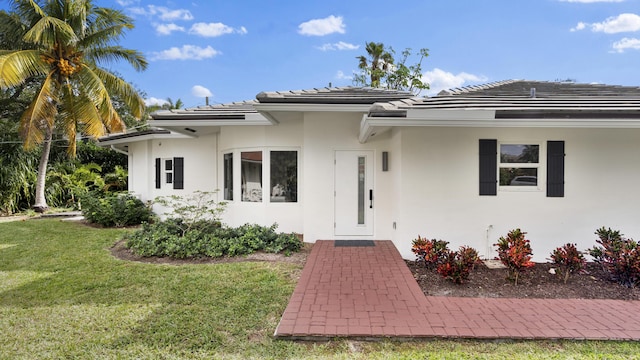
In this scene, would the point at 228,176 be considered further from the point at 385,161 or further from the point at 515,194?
the point at 515,194

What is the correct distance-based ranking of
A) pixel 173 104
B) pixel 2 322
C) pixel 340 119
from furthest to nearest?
pixel 173 104, pixel 340 119, pixel 2 322

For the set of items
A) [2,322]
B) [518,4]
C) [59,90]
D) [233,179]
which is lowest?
[2,322]

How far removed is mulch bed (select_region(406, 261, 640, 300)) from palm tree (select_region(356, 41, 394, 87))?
24.3 metres

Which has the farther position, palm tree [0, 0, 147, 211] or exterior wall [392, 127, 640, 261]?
palm tree [0, 0, 147, 211]

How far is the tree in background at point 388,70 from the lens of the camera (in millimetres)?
27672

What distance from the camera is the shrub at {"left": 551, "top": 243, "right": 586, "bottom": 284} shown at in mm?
5586

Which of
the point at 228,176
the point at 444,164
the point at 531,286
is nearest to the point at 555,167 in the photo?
the point at 444,164

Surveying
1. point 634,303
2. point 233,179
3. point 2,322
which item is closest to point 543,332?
point 634,303

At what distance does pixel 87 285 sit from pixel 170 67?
22.9 m

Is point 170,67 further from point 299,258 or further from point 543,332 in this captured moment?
point 543,332

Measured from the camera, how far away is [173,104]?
35125 mm

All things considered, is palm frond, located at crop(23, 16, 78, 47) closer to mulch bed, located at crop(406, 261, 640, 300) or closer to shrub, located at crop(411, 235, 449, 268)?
shrub, located at crop(411, 235, 449, 268)

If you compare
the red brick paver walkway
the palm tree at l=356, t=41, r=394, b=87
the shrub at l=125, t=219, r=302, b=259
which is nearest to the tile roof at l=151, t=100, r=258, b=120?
the shrub at l=125, t=219, r=302, b=259

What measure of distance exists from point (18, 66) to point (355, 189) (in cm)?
1289
